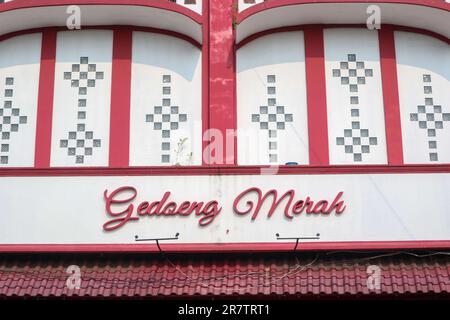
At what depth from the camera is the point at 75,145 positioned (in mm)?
12508

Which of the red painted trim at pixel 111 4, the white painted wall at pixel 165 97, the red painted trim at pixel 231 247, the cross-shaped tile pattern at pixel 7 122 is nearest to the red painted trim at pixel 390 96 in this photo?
the red painted trim at pixel 231 247

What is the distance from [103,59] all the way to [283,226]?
478 cm

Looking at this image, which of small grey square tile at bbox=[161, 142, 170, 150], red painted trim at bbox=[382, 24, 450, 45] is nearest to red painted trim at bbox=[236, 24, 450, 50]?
red painted trim at bbox=[382, 24, 450, 45]

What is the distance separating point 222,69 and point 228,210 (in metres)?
2.96

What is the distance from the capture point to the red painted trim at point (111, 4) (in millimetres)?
12547

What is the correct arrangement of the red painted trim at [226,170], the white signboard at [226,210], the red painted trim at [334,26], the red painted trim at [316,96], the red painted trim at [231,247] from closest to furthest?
the red painted trim at [231,247] < the white signboard at [226,210] < the red painted trim at [226,170] < the red painted trim at [316,96] < the red painted trim at [334,26]

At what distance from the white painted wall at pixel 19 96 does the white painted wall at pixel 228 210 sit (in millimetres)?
1829

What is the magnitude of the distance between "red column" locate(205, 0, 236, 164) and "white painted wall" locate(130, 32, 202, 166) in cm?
36

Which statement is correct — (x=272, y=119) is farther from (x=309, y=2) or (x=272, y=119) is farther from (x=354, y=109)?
(x=309, y=2)

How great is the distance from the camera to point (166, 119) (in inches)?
495

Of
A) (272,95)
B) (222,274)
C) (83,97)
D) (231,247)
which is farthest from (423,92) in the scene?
(83,97)

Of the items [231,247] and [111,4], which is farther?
[111,4]

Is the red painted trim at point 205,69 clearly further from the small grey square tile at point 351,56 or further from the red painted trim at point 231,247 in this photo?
the small grey square tile at point 351,56
